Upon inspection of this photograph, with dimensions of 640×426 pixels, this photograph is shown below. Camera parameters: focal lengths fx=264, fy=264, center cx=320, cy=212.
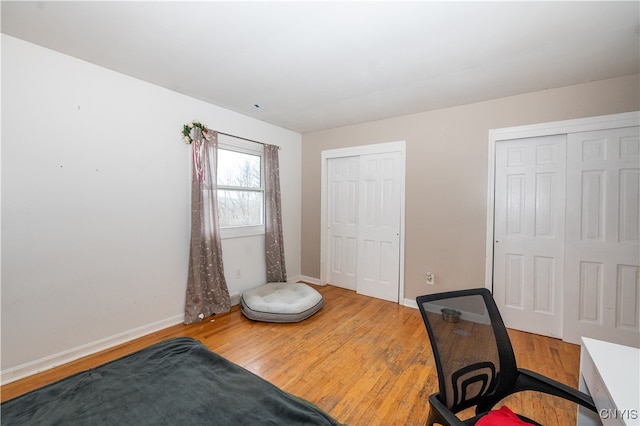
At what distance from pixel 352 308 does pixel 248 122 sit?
2833 mm

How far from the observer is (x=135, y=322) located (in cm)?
256

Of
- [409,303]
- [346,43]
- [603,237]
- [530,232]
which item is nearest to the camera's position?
[346,43]

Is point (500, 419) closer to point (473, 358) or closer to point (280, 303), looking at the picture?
point (473, 358)

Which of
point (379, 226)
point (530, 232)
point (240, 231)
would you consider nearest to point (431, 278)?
point (379, 226)

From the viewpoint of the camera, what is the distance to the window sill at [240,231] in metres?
3.35

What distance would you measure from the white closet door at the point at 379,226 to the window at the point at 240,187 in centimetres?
150

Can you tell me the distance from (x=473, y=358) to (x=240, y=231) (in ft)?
9.81

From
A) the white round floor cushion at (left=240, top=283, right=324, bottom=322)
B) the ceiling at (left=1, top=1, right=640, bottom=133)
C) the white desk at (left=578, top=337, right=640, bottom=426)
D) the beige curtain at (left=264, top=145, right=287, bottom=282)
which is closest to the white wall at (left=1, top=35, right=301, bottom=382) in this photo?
the ceiling at (left=1, top=1, right=640, bottom=133)

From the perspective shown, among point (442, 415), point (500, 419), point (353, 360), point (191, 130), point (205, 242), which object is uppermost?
point (191, 130)

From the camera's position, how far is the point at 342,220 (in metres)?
4.13

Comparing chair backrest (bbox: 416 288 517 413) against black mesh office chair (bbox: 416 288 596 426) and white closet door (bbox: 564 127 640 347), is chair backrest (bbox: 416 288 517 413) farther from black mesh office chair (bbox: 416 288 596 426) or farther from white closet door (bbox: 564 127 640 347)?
white closet door (bbox: 564 127 640 347)

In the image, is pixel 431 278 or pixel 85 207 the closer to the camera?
pixel 85 207

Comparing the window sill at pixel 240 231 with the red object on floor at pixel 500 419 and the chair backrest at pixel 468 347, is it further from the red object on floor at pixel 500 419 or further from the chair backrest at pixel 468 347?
the red object on floor at pixel 500 419

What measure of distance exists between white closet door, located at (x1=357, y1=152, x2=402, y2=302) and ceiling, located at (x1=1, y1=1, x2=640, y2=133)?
1088 millimetres
